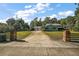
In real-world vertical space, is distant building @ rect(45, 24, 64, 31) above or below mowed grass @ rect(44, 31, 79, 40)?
above

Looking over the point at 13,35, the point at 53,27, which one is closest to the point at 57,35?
the point at 53,27

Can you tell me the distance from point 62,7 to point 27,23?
29.6 inches

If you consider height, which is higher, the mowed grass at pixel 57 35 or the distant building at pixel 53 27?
the distant building at pixel 53 27

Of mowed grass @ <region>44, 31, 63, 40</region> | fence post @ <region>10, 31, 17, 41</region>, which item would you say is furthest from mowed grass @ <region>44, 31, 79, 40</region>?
fence post @ <region>10, 31, 17, 41</region>

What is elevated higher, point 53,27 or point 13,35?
point 53,27

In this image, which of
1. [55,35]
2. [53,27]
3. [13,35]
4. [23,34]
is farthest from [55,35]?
[13,35]

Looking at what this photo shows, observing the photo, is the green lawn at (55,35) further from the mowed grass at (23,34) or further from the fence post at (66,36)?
the mowed grass at (23,34)

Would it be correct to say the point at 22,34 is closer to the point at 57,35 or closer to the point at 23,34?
the point at 23,34

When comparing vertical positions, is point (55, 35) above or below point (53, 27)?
below

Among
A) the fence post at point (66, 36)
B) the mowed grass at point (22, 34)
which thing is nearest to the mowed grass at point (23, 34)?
the mowed grass at point (22, 34)

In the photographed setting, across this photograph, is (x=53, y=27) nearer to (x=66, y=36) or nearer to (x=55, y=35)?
(x=55, y=35)

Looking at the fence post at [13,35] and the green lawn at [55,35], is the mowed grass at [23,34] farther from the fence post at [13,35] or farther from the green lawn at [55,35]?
the green lawn at [55,35]

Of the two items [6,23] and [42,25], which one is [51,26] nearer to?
[42,25]

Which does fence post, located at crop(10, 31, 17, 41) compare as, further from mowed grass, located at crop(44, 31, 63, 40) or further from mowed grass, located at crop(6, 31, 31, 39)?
mowed grass, located at crop(44, 31, 63, 40)
